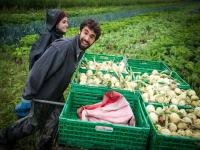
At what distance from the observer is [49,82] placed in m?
3.32

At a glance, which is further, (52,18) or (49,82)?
(52,18)

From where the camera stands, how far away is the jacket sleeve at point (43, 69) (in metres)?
3.12

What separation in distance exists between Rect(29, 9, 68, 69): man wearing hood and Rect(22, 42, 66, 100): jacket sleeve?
2.72 feet

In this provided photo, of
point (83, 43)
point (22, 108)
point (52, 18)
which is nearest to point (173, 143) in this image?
point (83, 43)

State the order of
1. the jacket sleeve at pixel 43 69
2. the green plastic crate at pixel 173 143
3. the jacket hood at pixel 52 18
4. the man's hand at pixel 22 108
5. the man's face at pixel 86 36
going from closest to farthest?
1. the green plastic crate at pixel 173 143
2. the jacket sleeve at pixel 43 69
3. the man's face at pixel 86 36
4. the man's hand at pixel 22 108
5. the jacket hood at pixel 52 18

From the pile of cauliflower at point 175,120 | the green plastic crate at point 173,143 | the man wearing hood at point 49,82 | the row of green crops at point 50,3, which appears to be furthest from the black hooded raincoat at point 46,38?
the row of green crops at point 50,3

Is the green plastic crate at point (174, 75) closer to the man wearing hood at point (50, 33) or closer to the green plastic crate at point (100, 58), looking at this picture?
the green plastic crate at point (100, 58)

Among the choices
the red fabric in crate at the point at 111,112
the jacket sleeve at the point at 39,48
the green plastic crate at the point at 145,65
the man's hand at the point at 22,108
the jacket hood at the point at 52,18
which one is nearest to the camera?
the red fabric in crate at the point at 111,112

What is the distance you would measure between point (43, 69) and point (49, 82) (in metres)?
0.26

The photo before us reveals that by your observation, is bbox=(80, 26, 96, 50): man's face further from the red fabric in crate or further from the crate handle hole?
the crate handle hole

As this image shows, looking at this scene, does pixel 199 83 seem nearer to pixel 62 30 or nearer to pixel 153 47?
pixel 153 47

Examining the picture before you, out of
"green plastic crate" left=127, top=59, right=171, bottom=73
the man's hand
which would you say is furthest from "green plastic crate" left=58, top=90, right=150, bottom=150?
"green plastic crate" left=127, top=59, right=171, bottom=73

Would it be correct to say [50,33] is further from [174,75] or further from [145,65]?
[174,75]

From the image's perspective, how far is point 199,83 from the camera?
6.77 meters
